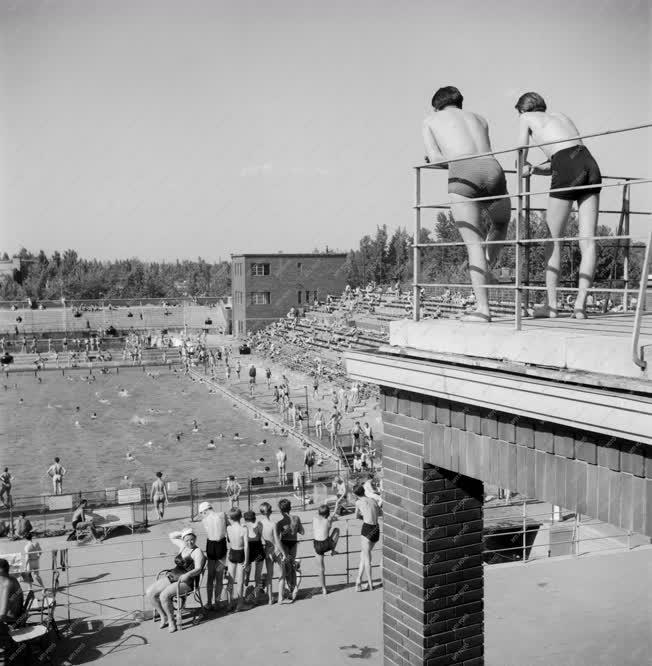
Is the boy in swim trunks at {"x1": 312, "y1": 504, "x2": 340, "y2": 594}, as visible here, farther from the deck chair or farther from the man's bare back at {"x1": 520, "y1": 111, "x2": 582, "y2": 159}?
the man's bare back at {"x1": 520, "y1": 111, "x2": 582, "y2": 159}

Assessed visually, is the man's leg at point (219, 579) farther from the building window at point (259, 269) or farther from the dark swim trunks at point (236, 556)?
the building window at point (259, 269)

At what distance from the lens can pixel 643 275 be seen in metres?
3.54

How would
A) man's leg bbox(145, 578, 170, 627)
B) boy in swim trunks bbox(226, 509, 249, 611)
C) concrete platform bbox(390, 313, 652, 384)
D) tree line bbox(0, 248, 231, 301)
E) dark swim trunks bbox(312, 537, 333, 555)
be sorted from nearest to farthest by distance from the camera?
concrete platform bbox(390, 313, 652, 384) < man's leg bbox(145, 578, 170, 627) < boy in swim trunks bbox(226, 509, 249, 611) < dark swim trunks bbox(312, 537, 333, 555) < tree line bbox(0, 248, 231, 301)

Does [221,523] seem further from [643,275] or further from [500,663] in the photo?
[643,275]

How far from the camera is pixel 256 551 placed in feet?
31.2

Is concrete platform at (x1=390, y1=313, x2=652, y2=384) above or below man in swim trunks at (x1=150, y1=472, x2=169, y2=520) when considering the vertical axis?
above

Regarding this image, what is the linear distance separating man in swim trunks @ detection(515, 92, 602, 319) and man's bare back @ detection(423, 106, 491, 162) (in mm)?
278

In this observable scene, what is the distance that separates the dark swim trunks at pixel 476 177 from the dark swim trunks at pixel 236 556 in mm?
5625

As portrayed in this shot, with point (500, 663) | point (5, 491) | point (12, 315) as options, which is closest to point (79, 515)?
point (5, 491)

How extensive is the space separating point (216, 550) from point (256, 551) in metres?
0.48

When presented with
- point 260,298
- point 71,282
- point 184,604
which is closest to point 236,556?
point 184,604

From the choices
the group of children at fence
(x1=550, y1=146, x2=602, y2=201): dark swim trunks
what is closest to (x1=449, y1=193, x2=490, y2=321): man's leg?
(x1=550, y1=146, x2=602, y2=201): dark swim trunks

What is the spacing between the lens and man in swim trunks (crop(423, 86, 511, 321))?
17.6 feet

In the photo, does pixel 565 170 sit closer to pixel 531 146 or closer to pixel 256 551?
pixel 531 146
